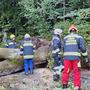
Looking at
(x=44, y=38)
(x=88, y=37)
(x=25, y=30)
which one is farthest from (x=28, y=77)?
(x=25, y=30)

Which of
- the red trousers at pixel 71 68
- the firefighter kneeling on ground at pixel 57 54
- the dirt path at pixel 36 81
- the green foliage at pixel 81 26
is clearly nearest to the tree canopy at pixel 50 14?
the green foliage at pixel 81 26

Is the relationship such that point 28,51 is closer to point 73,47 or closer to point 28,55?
point 28,55

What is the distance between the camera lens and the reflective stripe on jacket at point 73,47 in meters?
12.5

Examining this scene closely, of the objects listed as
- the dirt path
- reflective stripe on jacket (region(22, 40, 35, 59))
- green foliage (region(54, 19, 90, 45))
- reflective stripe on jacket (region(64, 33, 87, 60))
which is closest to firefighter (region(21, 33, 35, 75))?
reflective stripe on jacket (region(22, 40, 35, 59))

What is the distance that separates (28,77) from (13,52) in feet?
6.24

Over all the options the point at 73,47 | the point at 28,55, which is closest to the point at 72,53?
the point at 73,47

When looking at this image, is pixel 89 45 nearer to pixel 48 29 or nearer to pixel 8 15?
pixel 48 29

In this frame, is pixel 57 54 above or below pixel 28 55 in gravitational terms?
above

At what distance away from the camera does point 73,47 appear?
12578 mm

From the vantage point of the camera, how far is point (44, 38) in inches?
817

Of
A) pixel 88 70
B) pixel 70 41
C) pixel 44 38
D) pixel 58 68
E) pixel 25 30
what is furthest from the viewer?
pixel 25 30

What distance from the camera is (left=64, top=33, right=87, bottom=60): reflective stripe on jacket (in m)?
12.5

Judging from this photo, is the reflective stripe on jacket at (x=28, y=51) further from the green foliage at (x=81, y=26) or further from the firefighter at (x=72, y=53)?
the firefighter at (x=72, y=53)

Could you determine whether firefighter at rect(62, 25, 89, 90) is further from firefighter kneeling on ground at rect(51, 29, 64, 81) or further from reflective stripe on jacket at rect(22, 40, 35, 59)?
reflective stripe on jacket at rect(22, 40, 35, 59)
